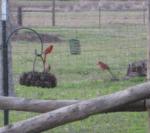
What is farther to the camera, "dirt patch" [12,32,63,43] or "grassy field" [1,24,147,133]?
"dirt patch" [12,32,63,43]

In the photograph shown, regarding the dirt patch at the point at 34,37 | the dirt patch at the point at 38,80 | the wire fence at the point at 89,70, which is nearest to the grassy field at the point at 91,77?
the wire fence at the point at 89,70

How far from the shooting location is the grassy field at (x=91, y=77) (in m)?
9.14

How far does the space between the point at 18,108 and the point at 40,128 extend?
555mm

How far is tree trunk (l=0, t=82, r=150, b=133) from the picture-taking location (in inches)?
225

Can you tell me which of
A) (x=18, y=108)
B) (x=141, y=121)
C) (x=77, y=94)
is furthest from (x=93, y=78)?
(x=18, y=108)

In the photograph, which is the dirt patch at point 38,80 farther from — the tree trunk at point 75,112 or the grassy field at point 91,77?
the tree trunk at point 75,112

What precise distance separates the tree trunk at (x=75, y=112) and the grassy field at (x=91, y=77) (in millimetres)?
2836

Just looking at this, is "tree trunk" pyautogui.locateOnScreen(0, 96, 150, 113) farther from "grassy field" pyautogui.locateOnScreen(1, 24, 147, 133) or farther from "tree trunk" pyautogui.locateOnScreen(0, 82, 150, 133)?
"grassy field" pyautogui.locateOnScreen(1, 24, 147, 133)

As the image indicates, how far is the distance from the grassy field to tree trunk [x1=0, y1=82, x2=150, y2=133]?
112 inches

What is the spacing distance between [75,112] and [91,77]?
28.9 ft

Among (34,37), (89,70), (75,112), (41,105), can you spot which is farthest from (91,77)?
(75,112)

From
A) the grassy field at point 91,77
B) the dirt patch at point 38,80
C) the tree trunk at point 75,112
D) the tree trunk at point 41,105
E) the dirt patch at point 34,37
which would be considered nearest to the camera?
the tree trunk at point 75,112

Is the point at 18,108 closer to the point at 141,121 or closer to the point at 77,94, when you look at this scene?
the point at 141,121

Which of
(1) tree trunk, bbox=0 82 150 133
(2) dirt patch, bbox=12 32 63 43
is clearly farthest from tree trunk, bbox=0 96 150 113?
(2) dirt patch, bbox=12 32 63 43
